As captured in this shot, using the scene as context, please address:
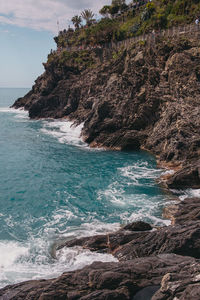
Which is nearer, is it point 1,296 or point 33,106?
point 1,296

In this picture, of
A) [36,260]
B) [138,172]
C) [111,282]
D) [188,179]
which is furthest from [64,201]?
[111,282]

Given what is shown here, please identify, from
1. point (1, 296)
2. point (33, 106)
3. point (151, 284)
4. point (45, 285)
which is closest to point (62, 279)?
point (45, 285)

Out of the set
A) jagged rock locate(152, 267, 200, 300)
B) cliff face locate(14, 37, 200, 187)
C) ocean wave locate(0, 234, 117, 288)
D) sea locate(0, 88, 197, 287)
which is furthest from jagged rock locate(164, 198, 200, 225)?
cliff face locate(14, 37, 200, 187)

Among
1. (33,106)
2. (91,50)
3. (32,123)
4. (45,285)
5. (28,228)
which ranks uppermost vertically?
(91,50)

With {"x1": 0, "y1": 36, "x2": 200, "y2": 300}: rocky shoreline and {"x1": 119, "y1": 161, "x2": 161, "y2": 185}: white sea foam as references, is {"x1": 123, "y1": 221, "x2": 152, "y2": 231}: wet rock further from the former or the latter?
{"x1": 119, "y1": 161, "x2": 161, "y2": 185}: white sea foam

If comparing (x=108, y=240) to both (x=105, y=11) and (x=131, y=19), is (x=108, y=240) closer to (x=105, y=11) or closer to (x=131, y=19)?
(x=131, y=19)

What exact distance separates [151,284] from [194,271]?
2.27m

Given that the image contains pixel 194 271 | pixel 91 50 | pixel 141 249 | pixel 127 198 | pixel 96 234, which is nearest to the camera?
pixel 194 271

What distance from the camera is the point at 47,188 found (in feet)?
112

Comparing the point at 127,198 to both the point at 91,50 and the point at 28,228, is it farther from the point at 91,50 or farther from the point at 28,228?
the point at 91,50

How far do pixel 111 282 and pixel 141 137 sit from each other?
126 feet

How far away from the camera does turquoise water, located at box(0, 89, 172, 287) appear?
2064 cm

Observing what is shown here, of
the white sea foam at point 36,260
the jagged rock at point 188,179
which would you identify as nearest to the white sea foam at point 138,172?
the jagged rock at point 188,179

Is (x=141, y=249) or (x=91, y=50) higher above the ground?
(x=91, y=50)
